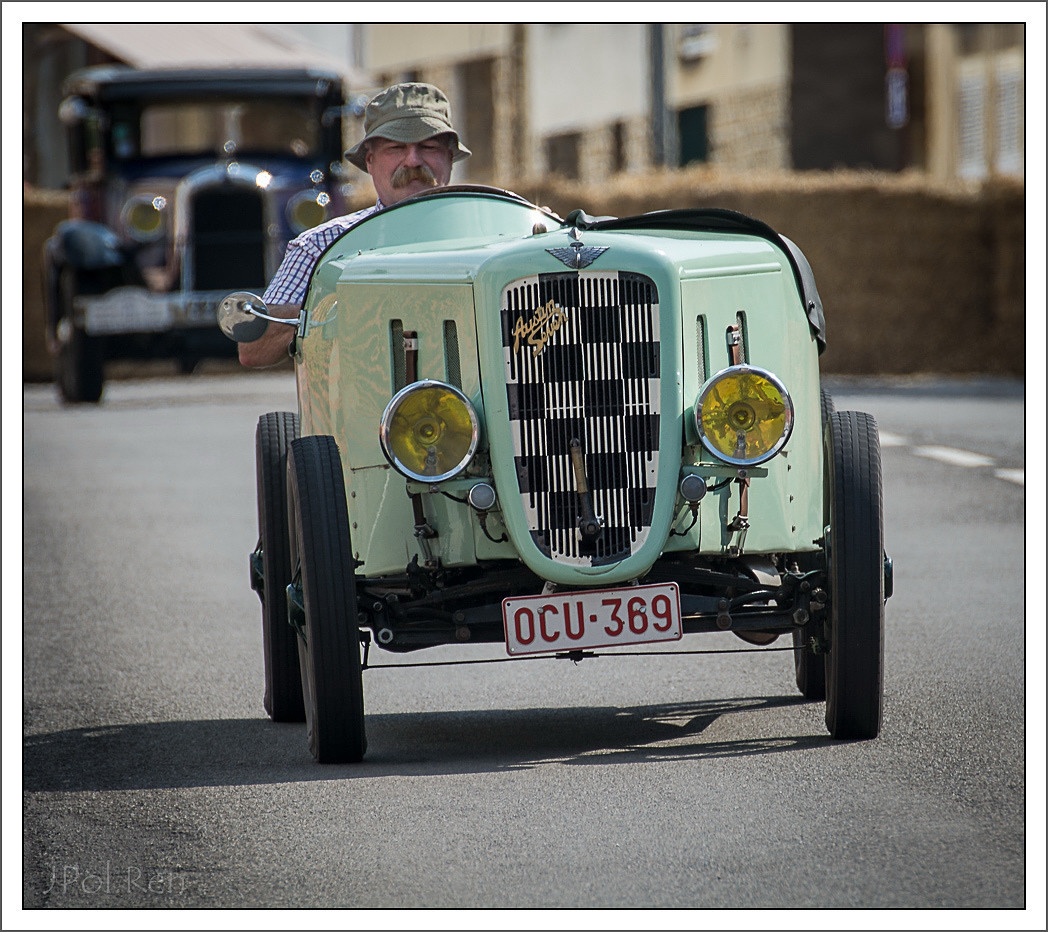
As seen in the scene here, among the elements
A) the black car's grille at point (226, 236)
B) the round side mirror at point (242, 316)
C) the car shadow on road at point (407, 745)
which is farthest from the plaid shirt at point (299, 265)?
the black car's grille at point (226, 236)

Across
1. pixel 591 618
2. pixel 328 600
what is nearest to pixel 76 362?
pixel 328 600

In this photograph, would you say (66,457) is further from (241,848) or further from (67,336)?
(241,848)

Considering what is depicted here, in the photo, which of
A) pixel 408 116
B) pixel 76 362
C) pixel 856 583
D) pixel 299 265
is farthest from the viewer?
pixel 76 362

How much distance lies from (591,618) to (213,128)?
16.5 m

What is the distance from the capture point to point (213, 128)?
2147cm

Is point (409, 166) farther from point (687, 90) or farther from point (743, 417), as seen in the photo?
point (687, 90)

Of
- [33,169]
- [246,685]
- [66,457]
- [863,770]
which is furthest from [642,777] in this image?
[33,169]

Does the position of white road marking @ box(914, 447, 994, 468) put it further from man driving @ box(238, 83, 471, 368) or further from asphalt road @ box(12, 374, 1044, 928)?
man driving @ box(238, 83, 471, 368)

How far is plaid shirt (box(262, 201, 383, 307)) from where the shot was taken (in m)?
6.76

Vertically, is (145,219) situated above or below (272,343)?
above

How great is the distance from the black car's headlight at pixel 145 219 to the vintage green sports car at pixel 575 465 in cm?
1540

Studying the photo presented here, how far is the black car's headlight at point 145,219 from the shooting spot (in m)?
21.1

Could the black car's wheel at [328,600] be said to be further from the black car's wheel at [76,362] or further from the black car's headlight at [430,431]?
the black car's wheel at [76,362]

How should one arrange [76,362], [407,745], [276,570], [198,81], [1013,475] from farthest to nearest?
1. [76,362]
2. [198,81]
3. [1013,475]
4. [276,570]
5. [407,745]
